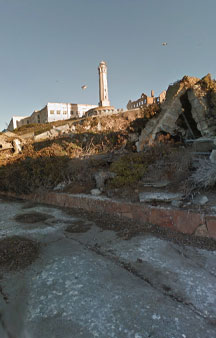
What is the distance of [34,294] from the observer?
6.38 feet

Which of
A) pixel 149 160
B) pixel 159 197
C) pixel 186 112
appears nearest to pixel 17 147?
pixel 149 160

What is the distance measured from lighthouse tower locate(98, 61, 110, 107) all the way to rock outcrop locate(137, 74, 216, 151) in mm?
50437

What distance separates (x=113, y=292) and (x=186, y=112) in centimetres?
599

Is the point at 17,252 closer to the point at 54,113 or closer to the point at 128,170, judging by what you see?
the point at 128,170

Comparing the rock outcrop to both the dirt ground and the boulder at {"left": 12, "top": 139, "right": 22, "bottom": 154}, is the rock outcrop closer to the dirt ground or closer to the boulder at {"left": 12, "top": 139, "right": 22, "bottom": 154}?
the dirt ground

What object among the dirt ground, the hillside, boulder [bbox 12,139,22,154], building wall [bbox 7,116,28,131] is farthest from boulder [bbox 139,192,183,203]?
building wall [bbox 7,116,28,131]

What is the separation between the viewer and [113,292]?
193 centimetres

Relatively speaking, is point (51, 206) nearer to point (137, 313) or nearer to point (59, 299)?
point (59, 299)

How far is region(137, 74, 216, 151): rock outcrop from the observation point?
580cm

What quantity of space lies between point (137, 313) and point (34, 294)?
3.18 ft

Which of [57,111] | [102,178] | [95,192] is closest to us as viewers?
[95,192]

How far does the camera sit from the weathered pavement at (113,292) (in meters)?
1.54

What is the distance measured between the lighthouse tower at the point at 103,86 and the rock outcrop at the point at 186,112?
50.4m

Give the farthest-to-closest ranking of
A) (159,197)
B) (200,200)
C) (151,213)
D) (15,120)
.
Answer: (15,120)
(159,197)
(151,213)
(200,200)
